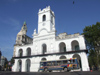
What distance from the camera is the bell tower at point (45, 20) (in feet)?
103

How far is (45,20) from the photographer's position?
3291 cm

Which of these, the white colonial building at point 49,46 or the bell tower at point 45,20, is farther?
the bell tower at point 45,20

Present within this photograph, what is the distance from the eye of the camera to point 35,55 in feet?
95.9

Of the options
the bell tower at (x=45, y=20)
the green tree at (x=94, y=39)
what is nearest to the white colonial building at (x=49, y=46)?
the bell tower at (x=45, y=20)

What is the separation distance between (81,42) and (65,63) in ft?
25.2

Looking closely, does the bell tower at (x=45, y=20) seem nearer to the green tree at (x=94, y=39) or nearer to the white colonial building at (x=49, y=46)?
the white colonial building at (x=49, y=46)

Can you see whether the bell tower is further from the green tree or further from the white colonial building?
the green tree

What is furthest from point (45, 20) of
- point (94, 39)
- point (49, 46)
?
point (94, 39)

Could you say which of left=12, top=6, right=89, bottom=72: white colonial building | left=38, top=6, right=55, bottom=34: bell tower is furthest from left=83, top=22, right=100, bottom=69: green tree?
left=38, top=6, right=55, bottom=34: bell tower

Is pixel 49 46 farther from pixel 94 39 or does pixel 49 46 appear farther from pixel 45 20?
pixel 94 39

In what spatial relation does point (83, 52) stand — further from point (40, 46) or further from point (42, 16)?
point (42, 16)

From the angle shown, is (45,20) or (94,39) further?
(45,20)

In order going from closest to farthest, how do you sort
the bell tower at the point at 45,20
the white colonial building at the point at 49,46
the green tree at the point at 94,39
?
the white colonial building at the point at 49,46 → the green tree at the point at 94,39 → the bell tower at the point at 45,20

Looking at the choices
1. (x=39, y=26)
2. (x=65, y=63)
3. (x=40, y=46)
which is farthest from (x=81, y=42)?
(x=39, y=26)
